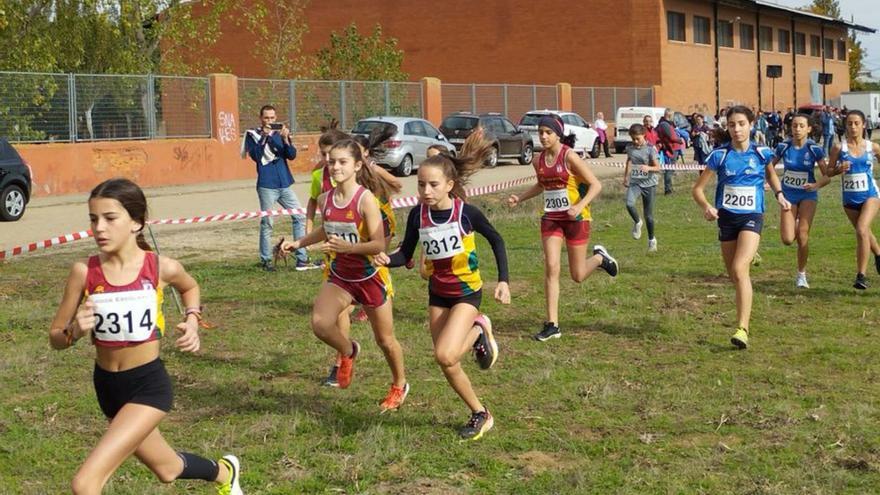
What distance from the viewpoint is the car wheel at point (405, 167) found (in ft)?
96.9

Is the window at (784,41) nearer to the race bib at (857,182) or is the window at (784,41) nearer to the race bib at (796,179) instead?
the race bib at (796,179)

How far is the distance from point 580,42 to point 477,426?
46272mm

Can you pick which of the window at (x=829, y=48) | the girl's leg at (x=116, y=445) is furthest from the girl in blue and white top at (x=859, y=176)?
the window at (x=829, y=48)

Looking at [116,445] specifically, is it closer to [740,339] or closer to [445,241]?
[445,241]

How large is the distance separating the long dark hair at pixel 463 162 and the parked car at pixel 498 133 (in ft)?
85.8

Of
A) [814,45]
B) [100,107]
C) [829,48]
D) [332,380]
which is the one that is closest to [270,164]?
[332,380]

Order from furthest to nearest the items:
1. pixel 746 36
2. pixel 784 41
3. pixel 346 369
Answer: pixel 784 41 < pixel 746 36 < pixel 346 369

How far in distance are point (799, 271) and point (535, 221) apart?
24.3 feet

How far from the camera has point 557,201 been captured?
9367 millimetres

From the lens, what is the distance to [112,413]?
4.86 meters

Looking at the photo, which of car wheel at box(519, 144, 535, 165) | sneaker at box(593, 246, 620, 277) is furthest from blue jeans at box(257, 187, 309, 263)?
car wheel at box(519, 144, 535, 165)

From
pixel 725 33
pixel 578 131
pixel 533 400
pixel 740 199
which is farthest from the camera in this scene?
pixel 725 33

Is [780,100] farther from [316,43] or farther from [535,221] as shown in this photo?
[535,221]

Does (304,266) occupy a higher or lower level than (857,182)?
lower
